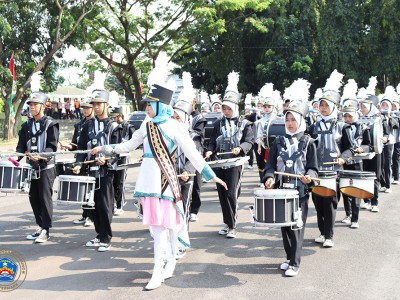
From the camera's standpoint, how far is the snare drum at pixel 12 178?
7.08 meters

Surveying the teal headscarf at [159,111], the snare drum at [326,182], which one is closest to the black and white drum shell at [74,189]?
the teal headscarf at [159,111]

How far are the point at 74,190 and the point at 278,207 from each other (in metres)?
2.88

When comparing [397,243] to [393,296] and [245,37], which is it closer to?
[393,296]

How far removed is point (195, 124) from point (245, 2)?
2074 centimetres

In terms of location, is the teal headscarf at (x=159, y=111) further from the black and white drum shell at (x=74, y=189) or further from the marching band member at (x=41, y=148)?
the marching band member at (x=41, y=148)

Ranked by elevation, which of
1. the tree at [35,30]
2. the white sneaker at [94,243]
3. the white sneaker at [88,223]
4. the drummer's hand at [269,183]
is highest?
the tree at [35,30]

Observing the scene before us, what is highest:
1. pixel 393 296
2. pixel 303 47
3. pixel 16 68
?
pixel 303 47

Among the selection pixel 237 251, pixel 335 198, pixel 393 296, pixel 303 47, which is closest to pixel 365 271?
pixel 393 296

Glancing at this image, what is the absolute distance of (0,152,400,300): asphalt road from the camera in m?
5.68

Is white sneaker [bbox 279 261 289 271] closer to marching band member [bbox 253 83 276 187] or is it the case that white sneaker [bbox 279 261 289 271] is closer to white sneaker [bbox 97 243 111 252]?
white sneaker [bbox 97 243 111 252]

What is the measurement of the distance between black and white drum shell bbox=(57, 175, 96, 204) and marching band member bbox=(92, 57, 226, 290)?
1320mm

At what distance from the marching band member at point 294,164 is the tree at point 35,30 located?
65.7ft

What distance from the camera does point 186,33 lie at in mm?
30406

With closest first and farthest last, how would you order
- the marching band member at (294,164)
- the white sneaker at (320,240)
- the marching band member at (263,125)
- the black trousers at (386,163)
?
the marching band member at (294,164) < the white sneaker at (320,240) < the black trousers at (386,163) < the marching band member at (263,125)
